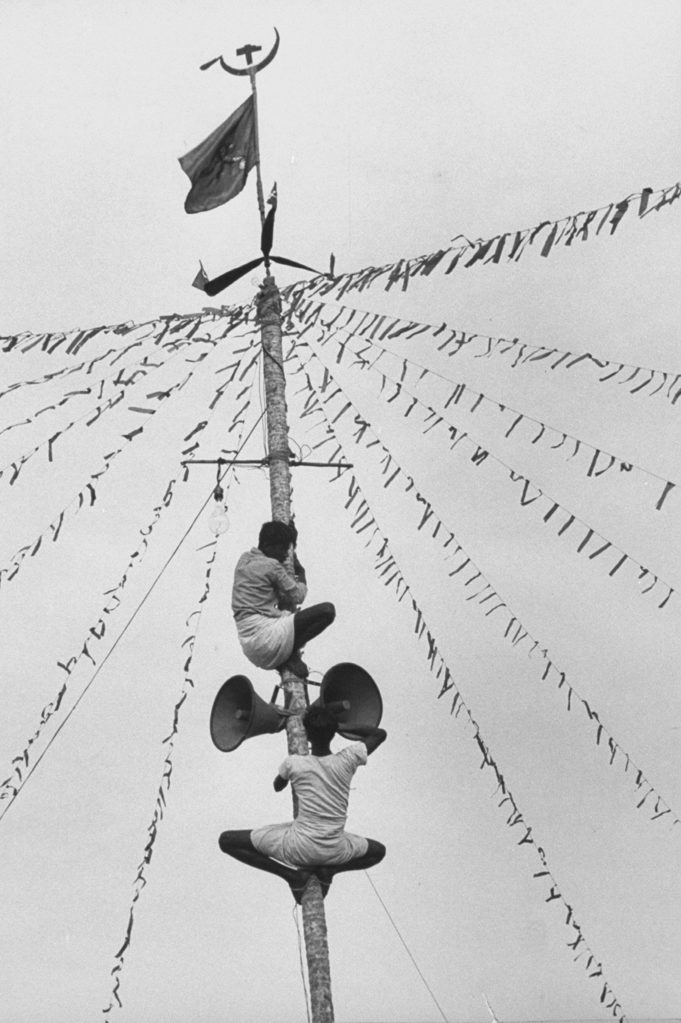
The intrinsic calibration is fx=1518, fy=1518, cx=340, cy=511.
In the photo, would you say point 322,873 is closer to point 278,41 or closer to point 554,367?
point 554,367

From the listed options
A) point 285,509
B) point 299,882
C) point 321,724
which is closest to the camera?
point 299,882

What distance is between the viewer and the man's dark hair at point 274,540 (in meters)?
12.8

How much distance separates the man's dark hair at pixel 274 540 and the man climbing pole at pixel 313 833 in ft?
5.02

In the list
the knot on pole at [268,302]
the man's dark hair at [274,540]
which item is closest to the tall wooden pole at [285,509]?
the knot on pole at [268,302]

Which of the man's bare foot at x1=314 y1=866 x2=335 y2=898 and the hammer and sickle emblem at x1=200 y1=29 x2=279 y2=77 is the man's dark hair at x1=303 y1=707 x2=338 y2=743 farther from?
the hammer and sickle emblem at x1=200 y1=29 x2=279 y2=77

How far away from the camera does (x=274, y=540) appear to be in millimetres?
12828

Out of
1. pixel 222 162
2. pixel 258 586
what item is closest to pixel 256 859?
pixel 258 586

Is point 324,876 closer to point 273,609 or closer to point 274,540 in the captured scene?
point 273,609

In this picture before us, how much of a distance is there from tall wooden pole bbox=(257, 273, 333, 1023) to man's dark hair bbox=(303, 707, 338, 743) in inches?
11.7

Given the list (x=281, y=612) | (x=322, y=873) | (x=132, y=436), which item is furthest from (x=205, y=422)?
(x=322, y=873)

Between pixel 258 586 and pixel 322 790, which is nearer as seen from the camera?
pixel 322 790

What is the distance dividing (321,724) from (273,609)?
120 cm

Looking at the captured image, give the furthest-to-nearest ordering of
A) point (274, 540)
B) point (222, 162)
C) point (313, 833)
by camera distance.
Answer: point (222, 162), point (274, 540), point (313, 833)

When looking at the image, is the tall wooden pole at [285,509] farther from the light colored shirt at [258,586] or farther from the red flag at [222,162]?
the red flag at [222,162]
